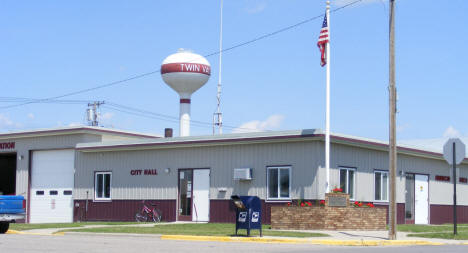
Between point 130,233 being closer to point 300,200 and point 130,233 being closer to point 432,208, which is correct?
point 300,200

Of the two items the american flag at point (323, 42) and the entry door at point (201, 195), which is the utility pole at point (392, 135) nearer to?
the american flag at point (323, 42)

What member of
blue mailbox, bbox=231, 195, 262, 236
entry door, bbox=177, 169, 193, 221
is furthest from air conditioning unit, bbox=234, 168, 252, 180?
blue mailbox, bbox=231, 195, 262, 236

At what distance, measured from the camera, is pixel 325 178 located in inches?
1113

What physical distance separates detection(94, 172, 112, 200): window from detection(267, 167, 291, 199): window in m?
9.35

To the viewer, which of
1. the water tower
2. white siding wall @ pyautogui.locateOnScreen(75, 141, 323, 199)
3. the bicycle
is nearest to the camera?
white siding wall @ pyautogui.locateOnScreen(75, 141, 323, 199)

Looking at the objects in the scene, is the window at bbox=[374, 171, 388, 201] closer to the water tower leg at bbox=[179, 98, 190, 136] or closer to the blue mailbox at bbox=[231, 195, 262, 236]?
the blue mailbox at bbox=[231, 195, 262, 236]

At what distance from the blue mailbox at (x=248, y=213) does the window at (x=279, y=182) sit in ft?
25.7

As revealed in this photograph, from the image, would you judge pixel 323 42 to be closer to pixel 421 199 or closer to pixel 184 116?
pixel 421 199

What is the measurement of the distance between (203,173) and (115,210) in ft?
18.4

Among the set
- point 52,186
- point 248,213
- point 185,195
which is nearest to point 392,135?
point 248,213

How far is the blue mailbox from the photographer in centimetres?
2102

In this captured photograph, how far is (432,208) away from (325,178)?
1035 cm

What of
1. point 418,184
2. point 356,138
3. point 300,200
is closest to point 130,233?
point 300,200

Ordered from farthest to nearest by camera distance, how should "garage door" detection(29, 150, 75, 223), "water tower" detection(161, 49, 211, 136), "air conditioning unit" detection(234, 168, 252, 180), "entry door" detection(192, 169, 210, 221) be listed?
"water tower" detection(161, 49, 211, 136)
"garage door" detection(29, 150, 75, 223)
"entry door" detection(192, 169, 210, 221)
"air conditioning unit" detection(234, 168, 252, 180)
